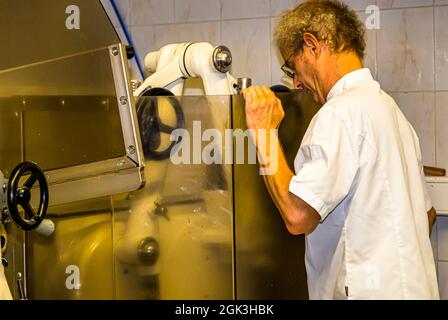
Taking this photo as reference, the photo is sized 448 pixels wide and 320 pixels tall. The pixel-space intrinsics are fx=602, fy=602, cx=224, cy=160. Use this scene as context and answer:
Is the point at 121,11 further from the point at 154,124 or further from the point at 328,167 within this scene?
the point at 328,167

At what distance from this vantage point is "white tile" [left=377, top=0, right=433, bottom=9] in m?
1.78

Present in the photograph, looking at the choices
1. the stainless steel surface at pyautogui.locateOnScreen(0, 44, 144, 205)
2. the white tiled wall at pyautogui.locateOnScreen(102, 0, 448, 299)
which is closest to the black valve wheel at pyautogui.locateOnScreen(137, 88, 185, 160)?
the stainless steel surface at pyautogui.locateOnScreen(0, 44, 144, 205)

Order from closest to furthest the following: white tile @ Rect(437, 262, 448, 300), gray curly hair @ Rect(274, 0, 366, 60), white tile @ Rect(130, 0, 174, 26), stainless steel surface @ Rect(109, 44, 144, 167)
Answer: gray curly hair @ Rect(274, 0, 366, 60) → stainless steel surface @ Rect(109, 44, 144, 167) → white tile @ Rect(437, 262, 448, 300) → white tile @ Rect(130, 0, 174, 26)

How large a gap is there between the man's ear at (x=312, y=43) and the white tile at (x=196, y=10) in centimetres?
83

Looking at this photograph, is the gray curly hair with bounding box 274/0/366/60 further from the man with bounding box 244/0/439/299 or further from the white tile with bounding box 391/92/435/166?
the white tile with bounding box 391/92/435/166

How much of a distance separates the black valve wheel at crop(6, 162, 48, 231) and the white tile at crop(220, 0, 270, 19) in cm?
106

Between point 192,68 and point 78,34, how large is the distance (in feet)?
0.94

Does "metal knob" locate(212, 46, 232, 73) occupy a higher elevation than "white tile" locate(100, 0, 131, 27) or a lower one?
lower

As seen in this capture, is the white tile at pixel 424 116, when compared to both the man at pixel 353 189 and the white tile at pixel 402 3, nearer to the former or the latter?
the white tile at pixel 402 3

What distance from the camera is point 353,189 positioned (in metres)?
1.09

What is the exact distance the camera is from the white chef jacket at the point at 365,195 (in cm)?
106

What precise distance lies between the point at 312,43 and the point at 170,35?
93 centimetres

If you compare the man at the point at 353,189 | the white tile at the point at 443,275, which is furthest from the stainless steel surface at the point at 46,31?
the white tile at the point at 443,275

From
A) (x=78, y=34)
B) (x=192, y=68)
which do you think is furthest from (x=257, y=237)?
(x=78, y=34)
